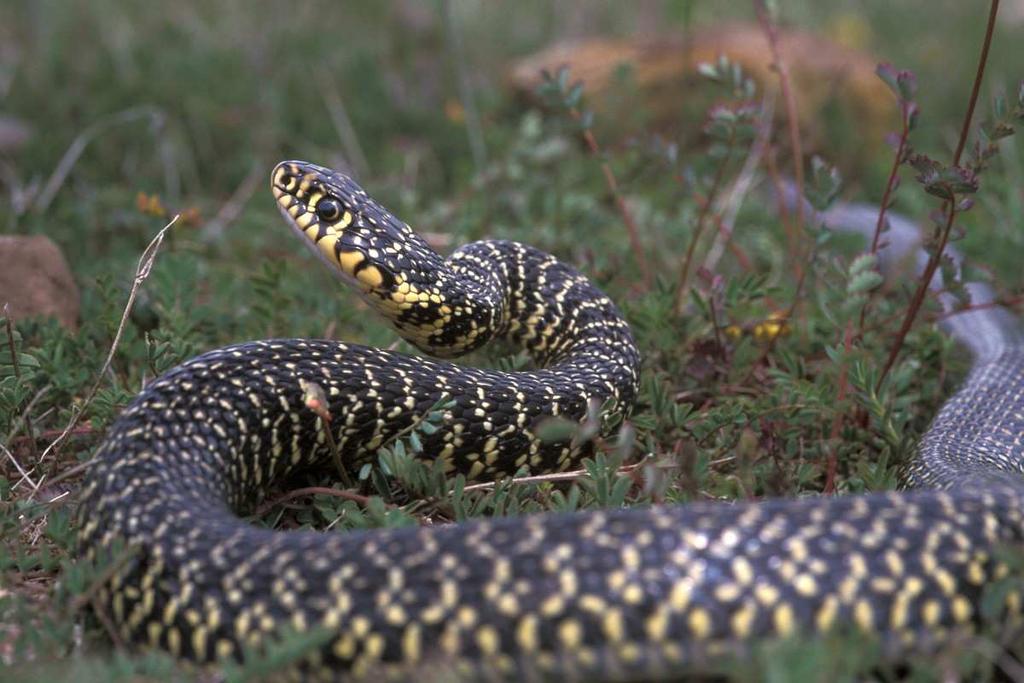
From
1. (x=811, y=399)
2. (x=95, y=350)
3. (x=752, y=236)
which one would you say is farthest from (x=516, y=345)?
(x=752, y=236)

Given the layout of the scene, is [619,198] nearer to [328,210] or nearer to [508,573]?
[328,210]

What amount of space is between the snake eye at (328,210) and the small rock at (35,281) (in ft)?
5.59

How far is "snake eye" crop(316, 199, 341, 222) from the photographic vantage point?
5.28 m

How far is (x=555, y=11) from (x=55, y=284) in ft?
29.1

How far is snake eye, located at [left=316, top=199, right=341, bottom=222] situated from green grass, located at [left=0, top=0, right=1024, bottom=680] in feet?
3.17

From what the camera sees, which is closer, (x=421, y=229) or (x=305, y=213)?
(x=305, y=213)

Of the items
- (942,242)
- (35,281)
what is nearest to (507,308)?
(942,242)

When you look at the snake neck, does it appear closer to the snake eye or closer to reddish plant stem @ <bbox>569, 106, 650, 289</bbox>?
the snake eye

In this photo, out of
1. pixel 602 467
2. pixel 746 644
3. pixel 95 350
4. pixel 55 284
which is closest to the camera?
pixel 746 644

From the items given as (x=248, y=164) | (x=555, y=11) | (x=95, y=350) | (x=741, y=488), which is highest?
(x=555, y=11)

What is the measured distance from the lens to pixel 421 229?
26.5 ft

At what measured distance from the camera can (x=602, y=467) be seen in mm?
4543

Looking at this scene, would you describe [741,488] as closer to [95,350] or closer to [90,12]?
[95,350]

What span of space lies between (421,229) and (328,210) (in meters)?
2.82
